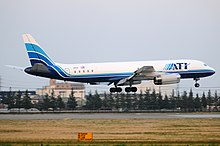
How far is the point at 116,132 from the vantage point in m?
62.1

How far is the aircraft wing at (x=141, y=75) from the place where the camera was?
87.1 metres

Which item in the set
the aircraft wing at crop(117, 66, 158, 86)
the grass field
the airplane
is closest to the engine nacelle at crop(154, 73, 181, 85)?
the airplane

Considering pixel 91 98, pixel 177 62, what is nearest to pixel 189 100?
pixel 91 98

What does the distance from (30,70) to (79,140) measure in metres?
34.3

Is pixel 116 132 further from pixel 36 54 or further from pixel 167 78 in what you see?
pixel 36 54

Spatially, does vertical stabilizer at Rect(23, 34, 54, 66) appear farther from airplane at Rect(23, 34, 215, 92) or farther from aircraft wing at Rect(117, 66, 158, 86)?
aircraft wing at Rect(117, 66, 158, 86)

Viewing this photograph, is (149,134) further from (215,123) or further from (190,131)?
(215,123)

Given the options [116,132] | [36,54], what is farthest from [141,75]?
[116,132]

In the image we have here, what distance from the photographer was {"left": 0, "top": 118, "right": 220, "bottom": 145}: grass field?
2066 inches

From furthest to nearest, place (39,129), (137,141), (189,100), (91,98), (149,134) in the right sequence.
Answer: (91,98)
(189,100)
(39,129)
(149,134)
(137,141)

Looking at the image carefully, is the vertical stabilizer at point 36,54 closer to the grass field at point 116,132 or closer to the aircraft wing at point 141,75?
the aircraft wing at point 141,75

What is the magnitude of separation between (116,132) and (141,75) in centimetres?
2859

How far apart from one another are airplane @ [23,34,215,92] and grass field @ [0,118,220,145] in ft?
40.0

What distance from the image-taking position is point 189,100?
14825 cm
